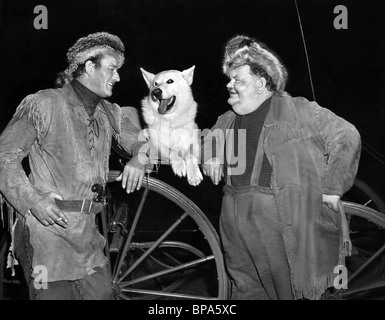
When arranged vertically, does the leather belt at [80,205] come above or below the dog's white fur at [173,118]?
below

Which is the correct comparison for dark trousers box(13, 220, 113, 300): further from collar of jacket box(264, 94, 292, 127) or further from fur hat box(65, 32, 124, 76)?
collar of jacket box(264, 94, 292, 127)

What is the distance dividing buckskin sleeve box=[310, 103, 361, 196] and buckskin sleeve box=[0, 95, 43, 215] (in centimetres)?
127

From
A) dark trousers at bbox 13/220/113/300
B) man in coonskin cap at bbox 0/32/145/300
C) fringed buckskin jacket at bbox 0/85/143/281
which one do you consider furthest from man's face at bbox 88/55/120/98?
dark trousers at bbox 13/220/113/300

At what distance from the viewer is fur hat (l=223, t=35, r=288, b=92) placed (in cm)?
232

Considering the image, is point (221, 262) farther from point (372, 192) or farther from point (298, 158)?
Answer: point (372, 192)

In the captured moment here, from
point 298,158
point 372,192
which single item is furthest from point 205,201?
point 372,192

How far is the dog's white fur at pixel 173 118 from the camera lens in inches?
94.2

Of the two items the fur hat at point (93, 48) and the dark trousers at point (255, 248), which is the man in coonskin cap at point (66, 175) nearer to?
the fur hat at point (93, 48)

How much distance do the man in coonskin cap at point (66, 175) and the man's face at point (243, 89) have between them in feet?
1.67

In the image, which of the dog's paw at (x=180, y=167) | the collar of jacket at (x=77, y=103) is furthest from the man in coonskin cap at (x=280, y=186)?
the collar of jacket at (x=77, y=103)

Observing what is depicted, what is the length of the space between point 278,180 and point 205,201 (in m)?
0.39

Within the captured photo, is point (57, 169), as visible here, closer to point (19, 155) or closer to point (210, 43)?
point (19, 155)

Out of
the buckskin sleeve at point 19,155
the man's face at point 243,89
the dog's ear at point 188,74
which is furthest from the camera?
the dog's ear at point 188,74

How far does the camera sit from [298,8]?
2512 millimetres
